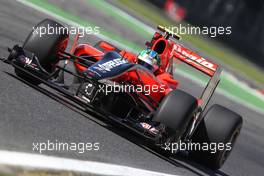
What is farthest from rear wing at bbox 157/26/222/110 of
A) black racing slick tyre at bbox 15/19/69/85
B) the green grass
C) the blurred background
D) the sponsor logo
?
the blurred background

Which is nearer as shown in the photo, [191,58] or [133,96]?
[133,96]

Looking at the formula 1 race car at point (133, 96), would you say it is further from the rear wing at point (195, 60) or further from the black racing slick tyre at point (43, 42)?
the rear wing at point (195, 60)

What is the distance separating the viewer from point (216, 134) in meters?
7.65

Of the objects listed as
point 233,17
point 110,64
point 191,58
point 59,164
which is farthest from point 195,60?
point 233,17

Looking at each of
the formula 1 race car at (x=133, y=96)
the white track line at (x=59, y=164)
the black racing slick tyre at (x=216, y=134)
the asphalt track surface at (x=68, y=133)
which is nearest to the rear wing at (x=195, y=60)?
the formula 1 race car at (x=133, y=96)

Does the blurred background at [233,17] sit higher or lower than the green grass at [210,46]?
higher

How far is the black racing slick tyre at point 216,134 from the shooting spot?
7.66m

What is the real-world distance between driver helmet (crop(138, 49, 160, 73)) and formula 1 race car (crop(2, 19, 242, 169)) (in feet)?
0.60

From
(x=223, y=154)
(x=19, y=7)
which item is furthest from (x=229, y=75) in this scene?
(x=223, y=154)

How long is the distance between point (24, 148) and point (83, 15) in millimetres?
11660

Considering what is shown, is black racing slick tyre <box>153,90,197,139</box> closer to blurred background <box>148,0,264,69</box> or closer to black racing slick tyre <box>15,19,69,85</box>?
black racing slick tyre <box>15,19,69,85</box>

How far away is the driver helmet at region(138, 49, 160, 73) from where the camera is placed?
8336mm

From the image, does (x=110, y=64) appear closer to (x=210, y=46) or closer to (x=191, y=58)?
(x=191, y=58)

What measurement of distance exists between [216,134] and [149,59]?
1.33 meters
